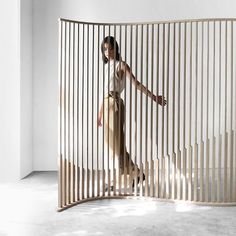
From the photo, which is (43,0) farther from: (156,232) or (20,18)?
(156,232)

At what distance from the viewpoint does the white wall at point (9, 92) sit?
456 cm

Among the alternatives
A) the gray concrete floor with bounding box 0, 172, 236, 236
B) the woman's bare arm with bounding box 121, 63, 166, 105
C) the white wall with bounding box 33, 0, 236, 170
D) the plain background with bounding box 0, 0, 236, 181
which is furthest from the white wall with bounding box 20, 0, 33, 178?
the woman's bare arm with bounding box 121, 63, 166, 105

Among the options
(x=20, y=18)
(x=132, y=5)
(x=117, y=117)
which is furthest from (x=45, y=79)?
(x=117, y=117)

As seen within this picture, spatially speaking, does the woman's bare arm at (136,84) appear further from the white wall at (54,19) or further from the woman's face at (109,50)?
the white wall at (54,19)

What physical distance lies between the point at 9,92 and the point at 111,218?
2.09 metres

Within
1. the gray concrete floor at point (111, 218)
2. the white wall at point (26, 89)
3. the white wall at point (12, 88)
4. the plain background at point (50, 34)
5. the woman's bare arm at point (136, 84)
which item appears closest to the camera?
the gray concrete floor at point (111, 218)

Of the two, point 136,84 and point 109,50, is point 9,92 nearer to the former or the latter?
point 109,50

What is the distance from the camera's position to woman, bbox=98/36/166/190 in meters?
3.64

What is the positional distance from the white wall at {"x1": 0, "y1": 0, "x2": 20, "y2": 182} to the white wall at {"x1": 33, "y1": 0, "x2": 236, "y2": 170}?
0.53m

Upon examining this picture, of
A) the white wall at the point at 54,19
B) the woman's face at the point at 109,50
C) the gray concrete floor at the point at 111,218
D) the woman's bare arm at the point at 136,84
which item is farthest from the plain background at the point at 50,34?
the woman's bare arm at the point at 136,84

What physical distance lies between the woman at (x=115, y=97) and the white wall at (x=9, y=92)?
127cm

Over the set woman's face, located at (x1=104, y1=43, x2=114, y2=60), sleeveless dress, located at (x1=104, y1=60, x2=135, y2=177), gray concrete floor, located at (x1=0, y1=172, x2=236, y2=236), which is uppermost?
woman's face, located at (x1=104, y1=43, x2=114, y2=60)

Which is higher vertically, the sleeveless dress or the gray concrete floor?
the sleeveless dress

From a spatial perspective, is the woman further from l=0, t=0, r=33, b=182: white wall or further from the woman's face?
l=0, t=0, r=33, b=182: white wall
